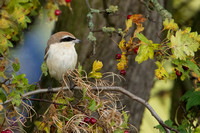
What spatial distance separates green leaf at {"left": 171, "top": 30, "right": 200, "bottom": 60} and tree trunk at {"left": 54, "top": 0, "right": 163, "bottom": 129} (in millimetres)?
1332

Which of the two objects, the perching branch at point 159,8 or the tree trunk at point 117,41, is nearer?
the perching branch at point 159,8

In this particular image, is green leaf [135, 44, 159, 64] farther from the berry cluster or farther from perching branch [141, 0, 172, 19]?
perching branch [141, 0, 172, 19]

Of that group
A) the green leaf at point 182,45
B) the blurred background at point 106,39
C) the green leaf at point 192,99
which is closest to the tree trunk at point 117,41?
the blurred background at point 106,39

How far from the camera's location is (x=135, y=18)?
4.33 metres

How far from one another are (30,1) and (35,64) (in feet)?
3.92

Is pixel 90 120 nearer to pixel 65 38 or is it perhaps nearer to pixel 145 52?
pixel 145 52

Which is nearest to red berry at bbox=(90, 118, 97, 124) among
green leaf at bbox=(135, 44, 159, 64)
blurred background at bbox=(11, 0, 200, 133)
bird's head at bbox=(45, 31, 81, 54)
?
green leaf at bbox=(135, 44, 159, 64)

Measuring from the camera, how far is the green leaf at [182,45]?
11.1 feet

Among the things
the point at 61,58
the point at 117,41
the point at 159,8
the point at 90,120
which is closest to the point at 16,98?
the point at 90,120

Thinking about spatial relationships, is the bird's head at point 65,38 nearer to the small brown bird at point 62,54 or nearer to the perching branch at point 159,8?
the small brown bird at point 62,54

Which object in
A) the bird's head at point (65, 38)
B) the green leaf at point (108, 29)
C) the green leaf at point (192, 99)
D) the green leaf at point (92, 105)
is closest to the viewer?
the green leaf at point (92, 105)

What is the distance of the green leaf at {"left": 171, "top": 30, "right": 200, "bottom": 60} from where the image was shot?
339 centimetres

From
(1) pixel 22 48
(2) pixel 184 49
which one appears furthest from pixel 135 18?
(1) pixel 22 48

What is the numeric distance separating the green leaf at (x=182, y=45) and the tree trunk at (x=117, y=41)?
133 centimetres
